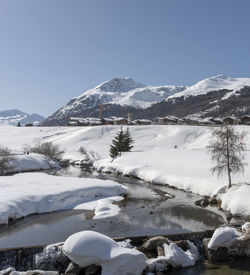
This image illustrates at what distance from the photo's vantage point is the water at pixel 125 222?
1958 cm

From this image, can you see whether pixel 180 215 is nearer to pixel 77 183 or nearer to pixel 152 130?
pixel 77 183

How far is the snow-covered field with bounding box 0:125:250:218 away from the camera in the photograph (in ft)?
108

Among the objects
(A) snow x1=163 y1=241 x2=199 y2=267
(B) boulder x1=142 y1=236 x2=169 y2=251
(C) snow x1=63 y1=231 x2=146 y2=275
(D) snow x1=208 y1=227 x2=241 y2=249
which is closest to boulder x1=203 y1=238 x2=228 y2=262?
(D) snow x1=208 y1=227 x2=241 y2=249

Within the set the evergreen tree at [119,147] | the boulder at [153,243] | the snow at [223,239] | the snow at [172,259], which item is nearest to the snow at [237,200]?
the snow at [223,239]

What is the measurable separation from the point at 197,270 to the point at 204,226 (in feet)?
22.9

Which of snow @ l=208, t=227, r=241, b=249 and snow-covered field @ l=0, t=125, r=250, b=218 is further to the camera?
snow-covered field @ l=0, t=125, r=250, b=218

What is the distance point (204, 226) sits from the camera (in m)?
21.8

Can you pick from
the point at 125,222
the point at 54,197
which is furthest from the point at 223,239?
the point at 54,197

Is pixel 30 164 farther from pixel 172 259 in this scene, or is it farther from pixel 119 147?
pixel 172 259

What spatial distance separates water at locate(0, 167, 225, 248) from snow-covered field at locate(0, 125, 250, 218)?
12.5 feet

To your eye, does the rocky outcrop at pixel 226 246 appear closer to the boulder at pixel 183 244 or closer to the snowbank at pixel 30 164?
the boulder at pixel 183 244

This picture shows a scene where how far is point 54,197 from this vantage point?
27922 millimetres

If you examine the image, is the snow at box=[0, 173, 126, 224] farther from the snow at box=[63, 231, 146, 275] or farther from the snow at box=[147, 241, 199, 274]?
the snow at box=[63, 231, 146, 275]

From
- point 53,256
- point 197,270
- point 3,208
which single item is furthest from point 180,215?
point 3,208
